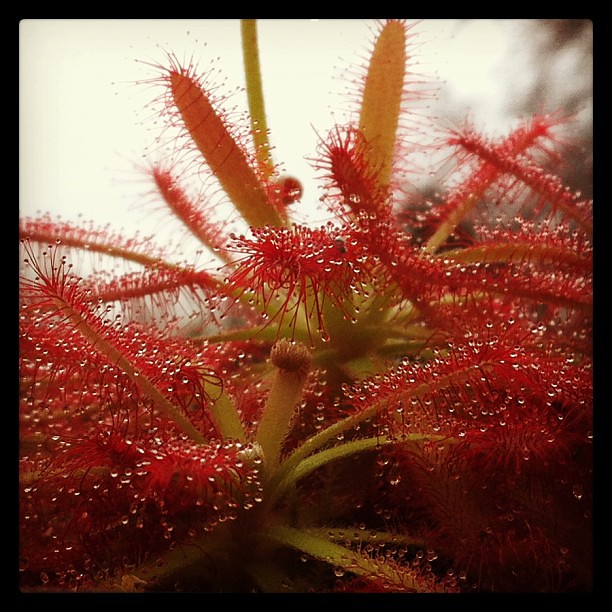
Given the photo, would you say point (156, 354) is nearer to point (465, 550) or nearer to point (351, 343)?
point (351, 343)

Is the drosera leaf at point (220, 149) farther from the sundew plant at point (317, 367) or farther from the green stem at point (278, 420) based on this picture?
the green stem at point (278, 420)

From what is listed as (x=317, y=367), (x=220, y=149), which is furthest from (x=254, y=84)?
(x=317, y=367)

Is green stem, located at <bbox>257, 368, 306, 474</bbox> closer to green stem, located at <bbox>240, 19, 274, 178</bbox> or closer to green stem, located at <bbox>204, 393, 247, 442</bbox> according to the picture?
green stem, located at <bbox>204, 393, 247, 442</bbox>

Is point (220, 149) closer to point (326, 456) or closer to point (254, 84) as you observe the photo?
point (254, 84)

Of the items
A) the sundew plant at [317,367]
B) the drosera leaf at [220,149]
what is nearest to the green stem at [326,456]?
the sundew plant at [317,367]

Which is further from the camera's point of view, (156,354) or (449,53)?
(449,53)

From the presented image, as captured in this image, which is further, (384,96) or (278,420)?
(384,96)

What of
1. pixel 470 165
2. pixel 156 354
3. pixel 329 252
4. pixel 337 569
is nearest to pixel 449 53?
pixel 470 165

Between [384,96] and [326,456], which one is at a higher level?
[384,96]
